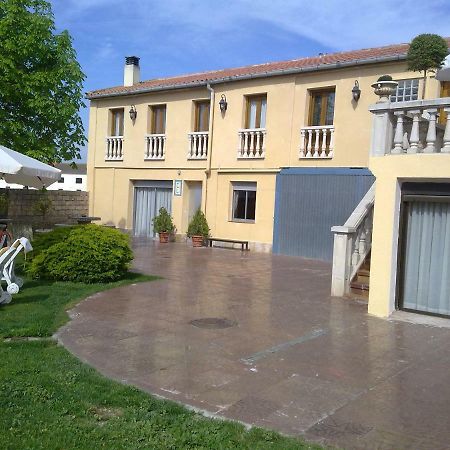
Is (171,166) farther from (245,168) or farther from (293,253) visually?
(293,253)

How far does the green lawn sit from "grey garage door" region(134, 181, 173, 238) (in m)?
15.7

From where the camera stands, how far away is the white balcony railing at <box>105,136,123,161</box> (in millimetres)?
22625

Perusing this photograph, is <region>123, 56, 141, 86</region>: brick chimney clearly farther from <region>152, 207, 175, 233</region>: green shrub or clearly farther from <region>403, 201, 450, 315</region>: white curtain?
<region>403, 201, 450, 315</region>: white curtain

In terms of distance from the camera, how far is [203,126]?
66.4ft

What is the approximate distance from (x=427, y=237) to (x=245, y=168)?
420 inches


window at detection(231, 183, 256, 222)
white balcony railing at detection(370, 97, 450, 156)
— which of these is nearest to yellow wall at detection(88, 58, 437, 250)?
window at detection(231, 183, 256, 222)

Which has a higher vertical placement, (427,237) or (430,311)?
(427,237)

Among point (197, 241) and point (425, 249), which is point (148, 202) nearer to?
point (197, 241)

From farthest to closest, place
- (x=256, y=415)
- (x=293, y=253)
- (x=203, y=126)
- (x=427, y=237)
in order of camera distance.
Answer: (x=203, y=126), (x=293, y=253), (x=427, y=237), (x=256, y=415)

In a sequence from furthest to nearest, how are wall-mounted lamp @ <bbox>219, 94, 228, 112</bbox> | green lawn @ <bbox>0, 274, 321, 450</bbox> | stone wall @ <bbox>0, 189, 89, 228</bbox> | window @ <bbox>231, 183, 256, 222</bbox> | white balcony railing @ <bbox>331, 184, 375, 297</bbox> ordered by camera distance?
1. stone wall @ <bbox>0, 189, 89, 228</bbox>
2. wall-mounted lamp @ <bbox>219, 94, 228, 112</bbox>
3. window @ <bbox>231, 183, 256, 222</bbox>
4. white balcony railing @ <bbox>331, 184, 375, 297</bbox>
5. green lawn @ <bbox>0, 274, 321, 450</bbox>

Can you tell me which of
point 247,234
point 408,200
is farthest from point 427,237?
point 247,234

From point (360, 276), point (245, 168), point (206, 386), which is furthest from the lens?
point (245, 168)

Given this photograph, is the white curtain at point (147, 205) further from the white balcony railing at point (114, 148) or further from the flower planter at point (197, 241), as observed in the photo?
the flower planter at point (197, 241)

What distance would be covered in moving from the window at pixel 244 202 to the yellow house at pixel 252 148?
0.04 meters
